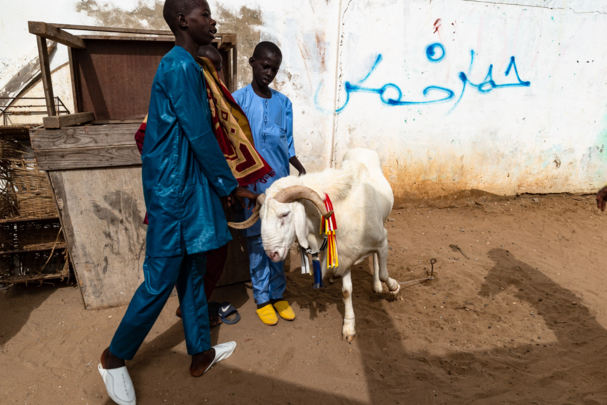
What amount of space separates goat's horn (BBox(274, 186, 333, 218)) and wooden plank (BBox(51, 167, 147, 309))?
155 cm

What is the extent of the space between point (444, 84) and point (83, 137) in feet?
16.2

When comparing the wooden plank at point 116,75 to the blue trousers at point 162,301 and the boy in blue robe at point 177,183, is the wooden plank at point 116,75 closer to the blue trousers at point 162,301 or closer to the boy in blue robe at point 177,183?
the boy in blue robe at point 177,183

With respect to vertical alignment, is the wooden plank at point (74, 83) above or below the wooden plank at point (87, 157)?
above

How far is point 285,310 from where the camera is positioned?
336cm

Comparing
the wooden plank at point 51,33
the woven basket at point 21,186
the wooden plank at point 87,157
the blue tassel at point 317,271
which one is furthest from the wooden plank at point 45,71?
the blue tassel at point 317,271

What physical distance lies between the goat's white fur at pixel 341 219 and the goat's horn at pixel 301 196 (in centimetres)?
5

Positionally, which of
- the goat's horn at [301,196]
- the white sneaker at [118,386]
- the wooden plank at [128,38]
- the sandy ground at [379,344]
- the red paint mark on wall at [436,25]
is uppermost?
the red paint mark on wall at [436,25]

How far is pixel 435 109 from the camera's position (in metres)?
5.66

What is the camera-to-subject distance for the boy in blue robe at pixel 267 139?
304cm

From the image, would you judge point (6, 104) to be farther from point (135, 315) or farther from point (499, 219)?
point (499, 219)

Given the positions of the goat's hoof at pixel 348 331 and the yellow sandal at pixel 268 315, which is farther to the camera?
the yellow sandal at pixel 268 315

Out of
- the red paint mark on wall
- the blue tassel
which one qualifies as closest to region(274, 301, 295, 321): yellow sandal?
the blue tassel

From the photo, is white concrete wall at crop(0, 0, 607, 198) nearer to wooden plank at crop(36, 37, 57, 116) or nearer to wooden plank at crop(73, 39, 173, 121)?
wooden plank at crop(73, 39, 173, 121)

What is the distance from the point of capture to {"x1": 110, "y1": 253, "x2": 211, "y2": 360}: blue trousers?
88.8 inches
